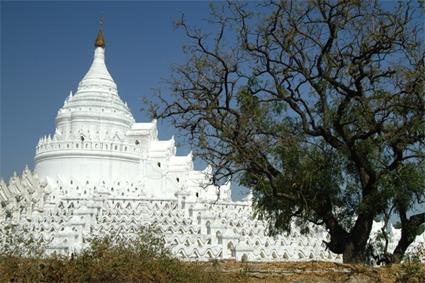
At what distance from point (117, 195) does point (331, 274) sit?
31724mm

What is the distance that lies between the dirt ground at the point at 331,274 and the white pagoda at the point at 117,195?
22.7 ft

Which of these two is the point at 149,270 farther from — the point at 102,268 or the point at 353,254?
the point at 353,254

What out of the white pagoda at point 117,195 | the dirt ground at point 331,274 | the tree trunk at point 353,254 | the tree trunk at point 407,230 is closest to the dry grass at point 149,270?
the dirt ground at point 331,274

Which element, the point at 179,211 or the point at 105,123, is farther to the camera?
the point at 105,123

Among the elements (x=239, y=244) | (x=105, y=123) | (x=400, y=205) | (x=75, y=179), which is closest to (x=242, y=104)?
(x=400, y=205)

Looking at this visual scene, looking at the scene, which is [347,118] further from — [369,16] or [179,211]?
[179,211]

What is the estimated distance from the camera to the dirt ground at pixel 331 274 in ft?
38.5

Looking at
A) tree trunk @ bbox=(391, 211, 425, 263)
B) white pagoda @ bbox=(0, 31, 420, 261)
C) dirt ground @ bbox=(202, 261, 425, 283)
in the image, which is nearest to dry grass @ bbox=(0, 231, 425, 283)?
dirt ground @ bbox=(202, 261, 425, 283)

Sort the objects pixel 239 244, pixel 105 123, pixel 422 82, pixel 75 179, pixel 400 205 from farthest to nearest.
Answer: pixel 105 123 < pixel 75 179 < pixel 239 244 < pixel 400 205 < pixel 422 82

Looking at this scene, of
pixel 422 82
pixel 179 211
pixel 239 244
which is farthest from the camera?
pixel 179 211

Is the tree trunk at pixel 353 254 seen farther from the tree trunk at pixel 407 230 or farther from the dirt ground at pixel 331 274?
the dirt ground at pixel 331 274

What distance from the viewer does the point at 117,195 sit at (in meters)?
42.0

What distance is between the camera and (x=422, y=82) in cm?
1354

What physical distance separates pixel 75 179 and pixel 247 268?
122 feet
